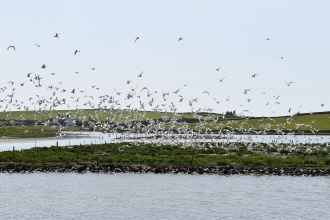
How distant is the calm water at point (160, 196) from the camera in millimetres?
40406

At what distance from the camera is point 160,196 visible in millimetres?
48594

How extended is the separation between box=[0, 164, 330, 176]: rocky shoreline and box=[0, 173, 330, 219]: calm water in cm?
195

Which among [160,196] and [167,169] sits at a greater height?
[167,169]

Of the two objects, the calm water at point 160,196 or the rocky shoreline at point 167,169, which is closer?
the calm water at point 160,196

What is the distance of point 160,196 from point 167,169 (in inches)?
505

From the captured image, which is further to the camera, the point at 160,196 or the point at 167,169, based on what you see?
the point at 167,169

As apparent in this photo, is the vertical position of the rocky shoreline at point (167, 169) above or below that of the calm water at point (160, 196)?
above

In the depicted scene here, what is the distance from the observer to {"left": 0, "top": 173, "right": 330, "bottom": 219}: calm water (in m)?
40.4

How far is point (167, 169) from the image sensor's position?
6138 cm

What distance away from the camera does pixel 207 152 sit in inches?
3263

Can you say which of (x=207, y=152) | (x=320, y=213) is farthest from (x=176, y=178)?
(x=207, y=152)

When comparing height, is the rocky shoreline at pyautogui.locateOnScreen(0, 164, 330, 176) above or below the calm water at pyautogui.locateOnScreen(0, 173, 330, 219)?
above

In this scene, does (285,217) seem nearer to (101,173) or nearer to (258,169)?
(258,169)

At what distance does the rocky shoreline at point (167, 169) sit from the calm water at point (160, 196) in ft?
6.41
